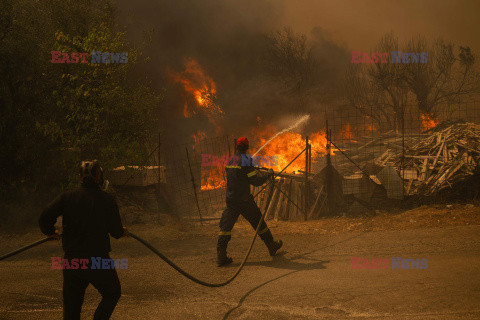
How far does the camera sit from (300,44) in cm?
3475

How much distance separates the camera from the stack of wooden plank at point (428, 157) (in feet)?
34.7

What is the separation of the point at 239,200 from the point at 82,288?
137 inches

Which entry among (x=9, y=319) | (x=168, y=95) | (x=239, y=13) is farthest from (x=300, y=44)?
(x=9, y=319)

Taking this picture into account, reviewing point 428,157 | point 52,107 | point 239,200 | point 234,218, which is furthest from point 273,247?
point 52,107

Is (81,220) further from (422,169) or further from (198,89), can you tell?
(198,89)

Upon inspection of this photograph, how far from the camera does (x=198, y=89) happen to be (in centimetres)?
2486

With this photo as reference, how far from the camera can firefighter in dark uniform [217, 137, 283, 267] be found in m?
6.60

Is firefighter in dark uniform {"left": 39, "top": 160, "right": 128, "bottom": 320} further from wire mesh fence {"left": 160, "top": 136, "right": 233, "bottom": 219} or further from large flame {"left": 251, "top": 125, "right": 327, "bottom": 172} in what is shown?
large flame {"left": 251, "top": 125, "right": 327, "bottom": 172}

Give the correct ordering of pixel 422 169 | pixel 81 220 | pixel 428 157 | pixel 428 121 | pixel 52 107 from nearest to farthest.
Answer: pixel 81 220
pixel 52 107
pixel 422 169
pixel 428 157
pixel 428 121

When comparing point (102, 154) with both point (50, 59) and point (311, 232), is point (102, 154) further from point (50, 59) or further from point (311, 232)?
point (311, 232)

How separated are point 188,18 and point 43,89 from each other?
19.8 m

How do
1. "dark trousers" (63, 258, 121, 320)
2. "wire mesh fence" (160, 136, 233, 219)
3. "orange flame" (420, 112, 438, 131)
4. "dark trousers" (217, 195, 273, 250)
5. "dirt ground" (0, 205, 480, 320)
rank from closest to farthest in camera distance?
"dark trousers" (63, 258, 121, 320)
"dirt ground" (0, 205, 480, 320)
"dark trousers" (217, 195, 273, 250)
"wire mesh fence" (160, 136, 233, 219)
"orange flame" (420, 112, 438, 131)

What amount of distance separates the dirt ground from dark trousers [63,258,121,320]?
4.46ft

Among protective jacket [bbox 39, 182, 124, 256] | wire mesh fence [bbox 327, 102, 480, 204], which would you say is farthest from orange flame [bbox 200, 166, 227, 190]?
protective jacket [bbox 39, 182, 124, 256]
